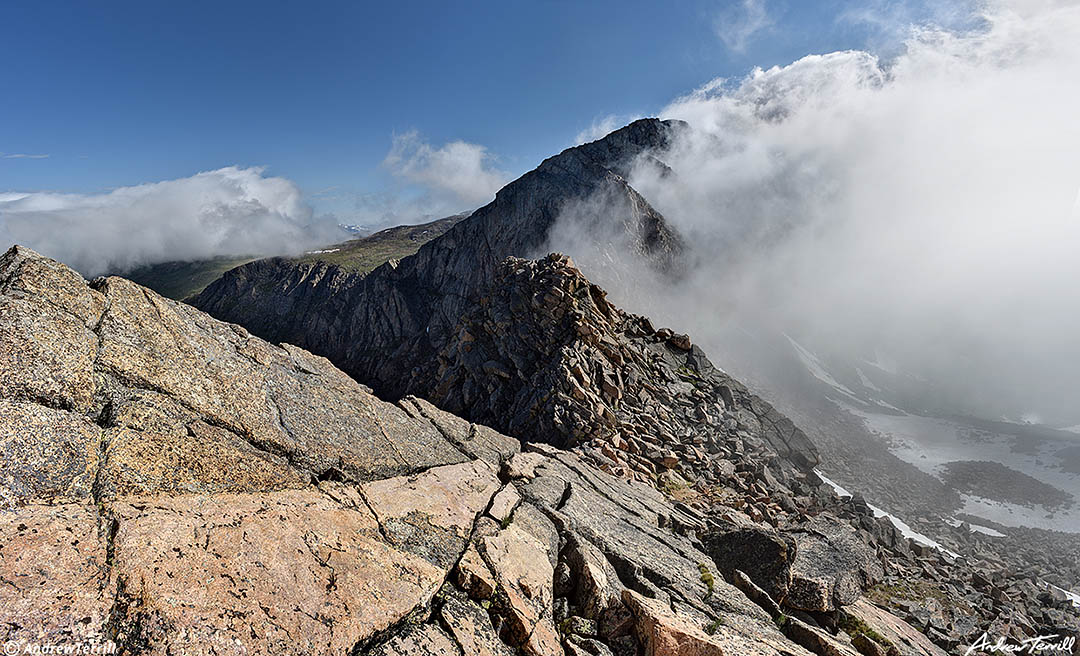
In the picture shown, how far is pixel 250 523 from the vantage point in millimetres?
10117

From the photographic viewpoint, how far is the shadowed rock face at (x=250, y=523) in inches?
317

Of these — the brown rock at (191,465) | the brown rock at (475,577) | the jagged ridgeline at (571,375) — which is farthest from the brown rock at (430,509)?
the jagged ridgeline at (571,375)

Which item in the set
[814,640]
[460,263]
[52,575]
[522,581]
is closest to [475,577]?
[522,581]

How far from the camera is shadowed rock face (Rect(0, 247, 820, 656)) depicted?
26.4 feet

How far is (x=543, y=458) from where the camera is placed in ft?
78.1

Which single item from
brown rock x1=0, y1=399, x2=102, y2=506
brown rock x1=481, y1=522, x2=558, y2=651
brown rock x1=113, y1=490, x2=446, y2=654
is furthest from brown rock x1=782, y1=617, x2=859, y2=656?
brown rock x1=0, y1=399, x2=102, y2=506

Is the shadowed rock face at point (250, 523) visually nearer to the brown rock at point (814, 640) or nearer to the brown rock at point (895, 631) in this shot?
the brown rock at point (814, 640)

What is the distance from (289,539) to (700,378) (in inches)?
1929

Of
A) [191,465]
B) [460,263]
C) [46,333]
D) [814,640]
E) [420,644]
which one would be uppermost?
[460,263]

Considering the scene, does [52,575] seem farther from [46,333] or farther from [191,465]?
[46,333]

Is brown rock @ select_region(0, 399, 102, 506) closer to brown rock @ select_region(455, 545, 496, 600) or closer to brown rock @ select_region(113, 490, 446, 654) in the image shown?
brown rock @ select_region(113, 490, 446, 654)

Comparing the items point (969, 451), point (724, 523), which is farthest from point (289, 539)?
point (969, 451)

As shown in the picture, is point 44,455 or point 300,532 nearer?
point 44,455

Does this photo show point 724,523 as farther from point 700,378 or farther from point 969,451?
point 969,451
